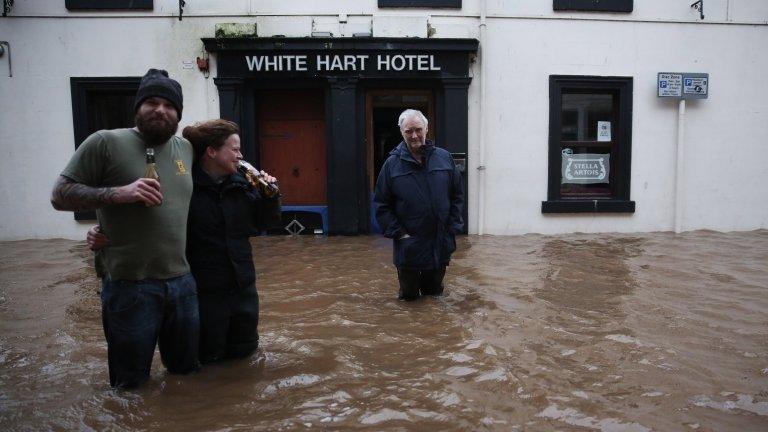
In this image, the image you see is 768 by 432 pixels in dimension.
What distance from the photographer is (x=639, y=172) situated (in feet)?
31.6

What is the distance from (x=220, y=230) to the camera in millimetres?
3361

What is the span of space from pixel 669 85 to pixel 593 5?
1801 mm

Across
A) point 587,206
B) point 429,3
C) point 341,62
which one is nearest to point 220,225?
point 341,62

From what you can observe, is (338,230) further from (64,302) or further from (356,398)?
(356,398)

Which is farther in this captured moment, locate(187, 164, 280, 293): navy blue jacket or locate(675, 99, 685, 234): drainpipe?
locate(675, 99, 685, 234): drainpipe

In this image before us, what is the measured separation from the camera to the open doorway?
966 centimetres

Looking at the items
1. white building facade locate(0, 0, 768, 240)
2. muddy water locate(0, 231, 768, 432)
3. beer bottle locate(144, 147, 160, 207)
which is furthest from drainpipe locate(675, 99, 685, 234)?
beer bottle locate(144, 147, 160, 207)

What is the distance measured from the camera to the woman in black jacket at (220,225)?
131 inches

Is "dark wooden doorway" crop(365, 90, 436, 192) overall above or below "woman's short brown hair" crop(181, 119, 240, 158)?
above

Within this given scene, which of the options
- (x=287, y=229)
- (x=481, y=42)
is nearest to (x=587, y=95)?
(x=481, y=42)

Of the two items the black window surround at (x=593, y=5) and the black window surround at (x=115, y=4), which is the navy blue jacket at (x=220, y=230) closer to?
the black window surround at (x=115, y=4)

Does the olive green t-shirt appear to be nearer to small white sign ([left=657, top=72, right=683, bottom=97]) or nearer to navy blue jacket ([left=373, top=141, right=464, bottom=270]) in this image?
navy blue jacket ([left=373, top=141, right=464, bottom=270])

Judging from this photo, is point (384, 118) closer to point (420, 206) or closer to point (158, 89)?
point (420, 206)

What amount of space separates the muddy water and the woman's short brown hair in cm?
136
